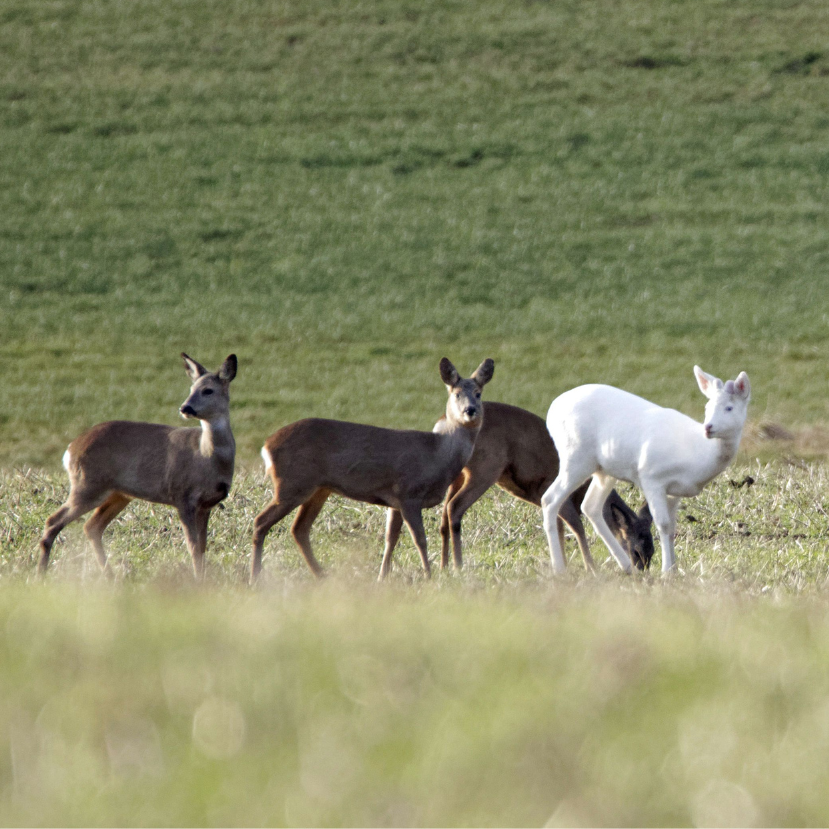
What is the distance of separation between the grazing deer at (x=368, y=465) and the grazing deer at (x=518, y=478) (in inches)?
27.2

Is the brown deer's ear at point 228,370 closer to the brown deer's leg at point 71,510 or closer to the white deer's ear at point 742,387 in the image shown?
the brown deer's leg at point 71,510

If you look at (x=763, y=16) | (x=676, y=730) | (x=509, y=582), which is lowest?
(x=509, y=582)

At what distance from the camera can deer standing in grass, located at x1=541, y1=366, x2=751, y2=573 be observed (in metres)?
7.54

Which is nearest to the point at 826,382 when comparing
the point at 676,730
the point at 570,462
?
the point at 570,462

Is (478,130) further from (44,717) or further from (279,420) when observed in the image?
(44,717)

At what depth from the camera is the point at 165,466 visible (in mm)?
8141

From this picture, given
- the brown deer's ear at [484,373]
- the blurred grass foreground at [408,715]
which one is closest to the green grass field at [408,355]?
the blurred grass foreground at [408,715]

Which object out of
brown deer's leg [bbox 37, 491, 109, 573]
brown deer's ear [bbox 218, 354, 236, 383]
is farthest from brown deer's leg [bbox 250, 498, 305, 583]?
brown deer's leg [bbox 37, 491, 109, 573]

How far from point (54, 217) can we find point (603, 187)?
1172 cm

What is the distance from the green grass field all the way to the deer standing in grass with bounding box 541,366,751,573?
42cm

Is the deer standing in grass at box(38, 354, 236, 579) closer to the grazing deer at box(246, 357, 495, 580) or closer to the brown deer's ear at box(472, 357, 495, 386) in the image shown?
the grazing deer at box(246, 357, 495, 580)

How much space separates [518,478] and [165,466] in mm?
2551

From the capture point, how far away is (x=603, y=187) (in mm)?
29938

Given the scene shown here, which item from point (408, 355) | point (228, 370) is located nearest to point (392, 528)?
point (228, 370)
